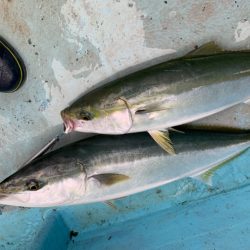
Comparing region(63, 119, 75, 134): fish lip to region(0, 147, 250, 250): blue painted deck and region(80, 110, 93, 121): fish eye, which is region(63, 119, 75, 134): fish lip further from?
region(0, 147, 250, 250): blue painted deck

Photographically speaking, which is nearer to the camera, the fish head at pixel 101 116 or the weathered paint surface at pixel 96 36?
the fish head at pixel 101 116

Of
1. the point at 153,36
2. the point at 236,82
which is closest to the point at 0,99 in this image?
the point at 153,36

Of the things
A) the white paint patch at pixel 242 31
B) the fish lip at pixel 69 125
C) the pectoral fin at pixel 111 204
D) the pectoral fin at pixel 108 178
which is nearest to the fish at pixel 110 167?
the pectoral fin at pixel 108 178

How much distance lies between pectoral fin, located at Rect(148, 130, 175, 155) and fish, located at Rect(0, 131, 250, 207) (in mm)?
70

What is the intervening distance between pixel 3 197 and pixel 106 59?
100 cm

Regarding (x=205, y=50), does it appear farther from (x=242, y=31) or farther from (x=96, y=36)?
(x=96, y=36)

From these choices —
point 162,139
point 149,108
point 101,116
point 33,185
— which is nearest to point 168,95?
point 149,108

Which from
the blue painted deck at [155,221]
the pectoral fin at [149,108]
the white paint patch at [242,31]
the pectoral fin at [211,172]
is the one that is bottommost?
the blue painted deck at [155,221]

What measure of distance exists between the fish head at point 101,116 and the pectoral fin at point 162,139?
169mm

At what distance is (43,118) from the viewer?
2.62 m

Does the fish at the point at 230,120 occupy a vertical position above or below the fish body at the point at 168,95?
below

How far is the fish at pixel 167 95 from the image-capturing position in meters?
2.14

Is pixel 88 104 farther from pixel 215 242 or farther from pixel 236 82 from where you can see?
pixel 215 242

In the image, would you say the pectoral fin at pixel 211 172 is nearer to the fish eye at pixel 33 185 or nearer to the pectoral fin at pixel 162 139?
the pectoral fin at pixel 162 139
